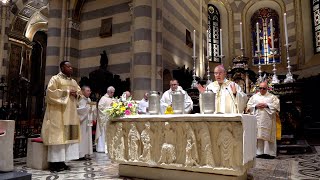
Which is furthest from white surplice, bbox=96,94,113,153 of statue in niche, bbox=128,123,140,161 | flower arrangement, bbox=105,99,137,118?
statue in niche, bbox=128,123,140,161

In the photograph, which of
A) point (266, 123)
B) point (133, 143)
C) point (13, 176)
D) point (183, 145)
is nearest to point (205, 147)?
point (183, 145)

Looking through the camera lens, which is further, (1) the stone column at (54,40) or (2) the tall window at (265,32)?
(2) the tall window at (265,32)

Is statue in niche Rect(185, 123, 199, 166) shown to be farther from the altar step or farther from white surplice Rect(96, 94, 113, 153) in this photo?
white surplice Rect(96, 94, 113, 153)

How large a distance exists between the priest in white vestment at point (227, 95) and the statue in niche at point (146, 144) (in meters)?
1.26

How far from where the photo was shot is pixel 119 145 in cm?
461

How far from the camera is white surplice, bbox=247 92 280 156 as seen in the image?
6770 mm

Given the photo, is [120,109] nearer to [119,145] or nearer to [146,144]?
[119,145]

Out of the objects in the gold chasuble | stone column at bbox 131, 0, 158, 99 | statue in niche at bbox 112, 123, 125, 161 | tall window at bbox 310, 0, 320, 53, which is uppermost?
tall window at bbox 310, 0, 320, 53

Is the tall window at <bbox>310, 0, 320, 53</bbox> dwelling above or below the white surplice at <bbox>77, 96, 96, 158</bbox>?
above

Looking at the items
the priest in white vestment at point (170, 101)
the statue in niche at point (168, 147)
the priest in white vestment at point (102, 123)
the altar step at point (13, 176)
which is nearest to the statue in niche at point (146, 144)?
the statue in niche at point (168, 147)

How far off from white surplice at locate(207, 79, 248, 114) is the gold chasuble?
2.67m

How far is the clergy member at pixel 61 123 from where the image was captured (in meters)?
5.12

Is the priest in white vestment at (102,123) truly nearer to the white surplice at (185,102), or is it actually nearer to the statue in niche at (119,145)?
the white surplice at (185,102)

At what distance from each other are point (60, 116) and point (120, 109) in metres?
1.36
